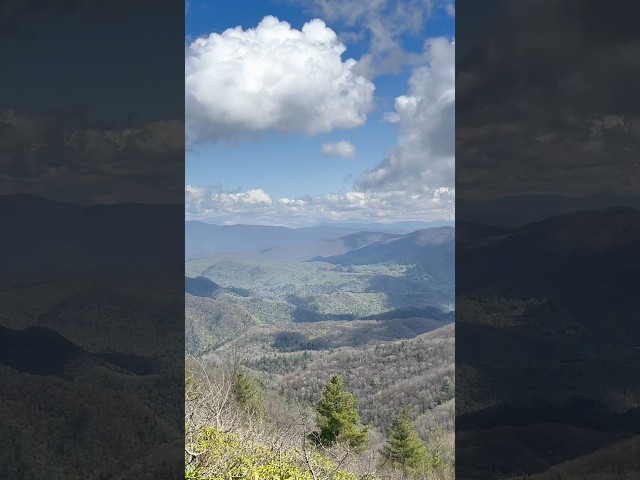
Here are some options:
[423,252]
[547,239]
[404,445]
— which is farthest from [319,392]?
[423,252]

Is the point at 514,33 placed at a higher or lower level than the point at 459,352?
higher

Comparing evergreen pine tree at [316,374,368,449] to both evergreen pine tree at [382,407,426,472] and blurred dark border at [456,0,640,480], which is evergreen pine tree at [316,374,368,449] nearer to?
evergreen pine tree at [382,407,426,472]

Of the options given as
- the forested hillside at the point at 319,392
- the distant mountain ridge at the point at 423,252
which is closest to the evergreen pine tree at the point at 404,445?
the forested hillside at the point at 319,392

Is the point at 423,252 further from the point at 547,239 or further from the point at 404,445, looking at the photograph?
the point at 547,239
